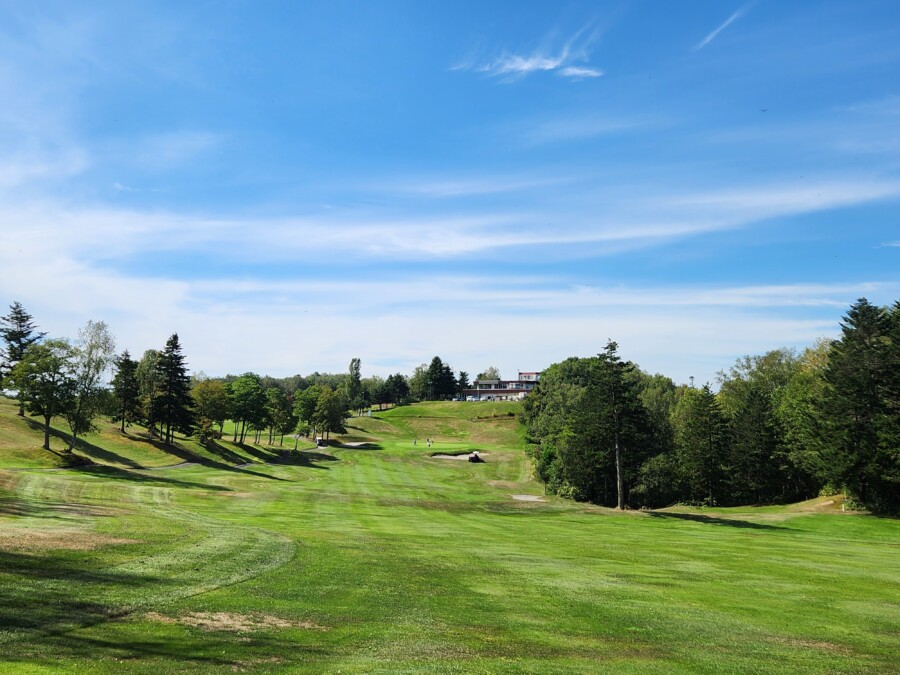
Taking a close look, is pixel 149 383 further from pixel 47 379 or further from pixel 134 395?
pixel 47 379

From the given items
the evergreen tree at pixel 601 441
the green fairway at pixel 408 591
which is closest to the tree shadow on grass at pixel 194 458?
the green fairway at pixel 408 591

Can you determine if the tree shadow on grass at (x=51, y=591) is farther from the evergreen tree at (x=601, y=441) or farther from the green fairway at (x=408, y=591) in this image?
the evergreen tree at (x=601, y=441)

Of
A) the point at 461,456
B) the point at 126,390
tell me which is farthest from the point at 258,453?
the point at 461,456

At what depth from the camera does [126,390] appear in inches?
3482

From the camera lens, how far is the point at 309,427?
450 ft

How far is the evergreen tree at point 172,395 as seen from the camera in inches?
3430

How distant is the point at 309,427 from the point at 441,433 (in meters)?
43.1

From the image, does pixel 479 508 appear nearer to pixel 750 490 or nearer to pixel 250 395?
pixel 750 490

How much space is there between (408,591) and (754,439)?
223 feet

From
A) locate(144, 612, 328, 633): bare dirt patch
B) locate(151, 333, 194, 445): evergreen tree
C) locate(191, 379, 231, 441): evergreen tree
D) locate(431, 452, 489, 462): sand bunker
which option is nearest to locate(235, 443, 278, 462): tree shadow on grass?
locate(191, 379, 231, 441): evergreen tree

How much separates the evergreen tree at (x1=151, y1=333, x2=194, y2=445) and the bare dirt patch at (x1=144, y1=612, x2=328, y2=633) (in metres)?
80.5

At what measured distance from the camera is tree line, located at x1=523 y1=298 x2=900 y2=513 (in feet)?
183

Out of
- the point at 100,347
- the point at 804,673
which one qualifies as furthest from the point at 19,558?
the point at 100,347

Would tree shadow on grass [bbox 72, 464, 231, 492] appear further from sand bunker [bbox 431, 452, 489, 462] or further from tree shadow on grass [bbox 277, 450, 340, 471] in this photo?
sand bunker [bbox 431, 452, 489, 462]
